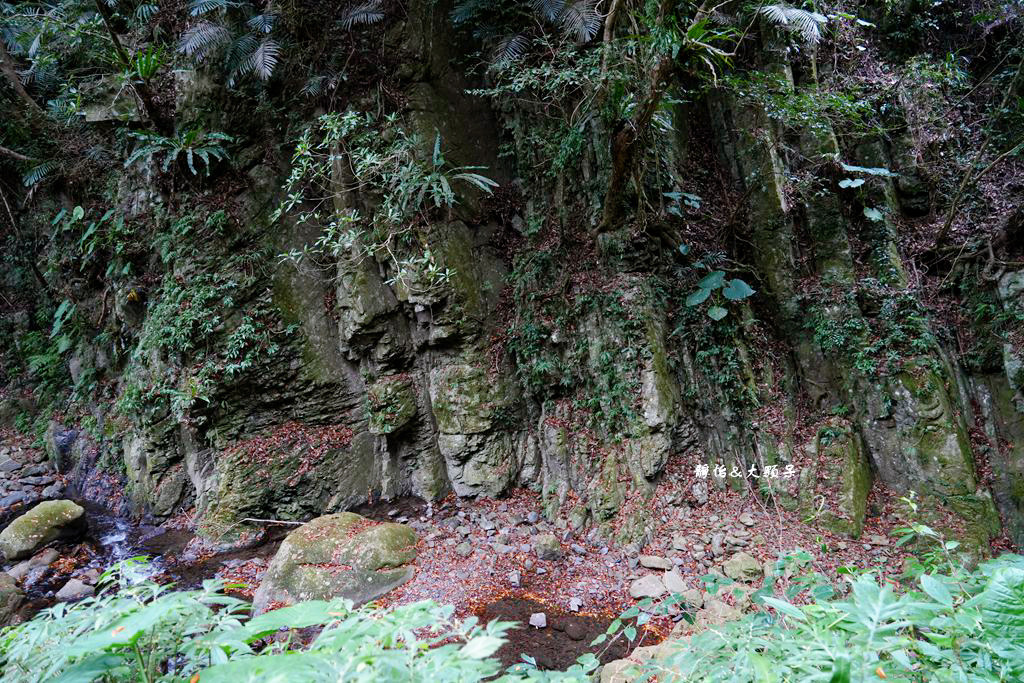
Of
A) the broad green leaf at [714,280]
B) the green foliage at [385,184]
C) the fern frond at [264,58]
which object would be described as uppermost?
the fern frond at [264,58]

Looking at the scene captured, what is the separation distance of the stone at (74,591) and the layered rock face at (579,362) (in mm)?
1324

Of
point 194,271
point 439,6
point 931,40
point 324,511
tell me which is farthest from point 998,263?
point 194,271

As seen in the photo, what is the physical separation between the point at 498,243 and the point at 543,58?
250 cm

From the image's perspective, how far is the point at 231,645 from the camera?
3.47 ft

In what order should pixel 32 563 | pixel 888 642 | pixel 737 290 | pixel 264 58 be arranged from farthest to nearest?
pixel 264 58 < pixel 32 563 < pixel 737 290 < pixel 888 642

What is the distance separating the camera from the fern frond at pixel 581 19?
5426mm

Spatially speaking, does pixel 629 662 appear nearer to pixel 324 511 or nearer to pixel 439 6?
pixel 324 511

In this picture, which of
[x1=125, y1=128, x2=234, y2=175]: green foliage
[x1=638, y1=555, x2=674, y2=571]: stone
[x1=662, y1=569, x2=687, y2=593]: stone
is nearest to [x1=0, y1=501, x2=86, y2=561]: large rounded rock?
[x1=125, y1=128, x2=234, y2=175]: green foliage

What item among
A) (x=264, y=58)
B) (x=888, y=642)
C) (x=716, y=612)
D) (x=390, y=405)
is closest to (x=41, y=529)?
(x=390, y=405)

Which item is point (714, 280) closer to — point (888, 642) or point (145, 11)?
point (888, 642)

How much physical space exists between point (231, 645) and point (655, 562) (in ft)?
14.9

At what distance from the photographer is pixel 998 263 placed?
502 centimetres

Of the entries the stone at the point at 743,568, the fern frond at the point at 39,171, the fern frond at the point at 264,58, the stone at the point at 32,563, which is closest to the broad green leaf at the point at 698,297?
the stone at the point at 743,568

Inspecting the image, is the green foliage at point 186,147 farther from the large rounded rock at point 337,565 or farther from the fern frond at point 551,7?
the large rounded rock at point 337,565
